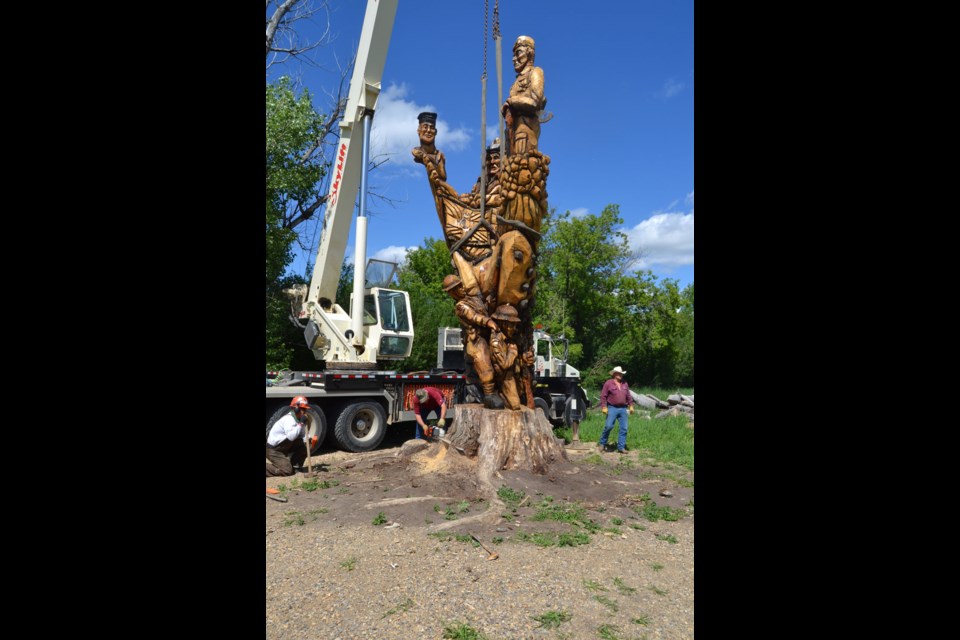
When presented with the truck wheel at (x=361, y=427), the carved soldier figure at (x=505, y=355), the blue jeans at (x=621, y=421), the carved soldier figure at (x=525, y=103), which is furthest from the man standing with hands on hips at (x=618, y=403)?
the carved soldier figure at (x=525, y=103)

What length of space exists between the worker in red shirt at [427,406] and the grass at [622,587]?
515 cm

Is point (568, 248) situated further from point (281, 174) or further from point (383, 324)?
point (383, 324)

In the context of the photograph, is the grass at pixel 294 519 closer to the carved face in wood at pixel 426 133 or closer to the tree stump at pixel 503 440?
the tree stump at pixel 503 440

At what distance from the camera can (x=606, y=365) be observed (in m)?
27.5

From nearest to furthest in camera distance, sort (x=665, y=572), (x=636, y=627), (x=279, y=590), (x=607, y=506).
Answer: (x=636, y=627)
(x=279, y=590)
(x=665, y=572)
(x=607, y=506)

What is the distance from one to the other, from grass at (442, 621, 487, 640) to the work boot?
4135mm

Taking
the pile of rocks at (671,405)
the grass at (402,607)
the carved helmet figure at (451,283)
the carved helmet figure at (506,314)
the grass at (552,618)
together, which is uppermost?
the carved helmet figure at (451,283)

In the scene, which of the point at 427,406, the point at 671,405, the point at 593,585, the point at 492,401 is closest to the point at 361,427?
the point at 427,406

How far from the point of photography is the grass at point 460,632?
308cm

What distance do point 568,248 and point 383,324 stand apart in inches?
715

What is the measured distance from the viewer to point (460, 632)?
3.13m

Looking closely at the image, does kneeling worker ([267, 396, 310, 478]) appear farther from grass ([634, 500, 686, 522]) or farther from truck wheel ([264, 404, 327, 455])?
grass ([634, 500, 686, 522])

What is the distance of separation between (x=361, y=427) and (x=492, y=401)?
12.5 feet
